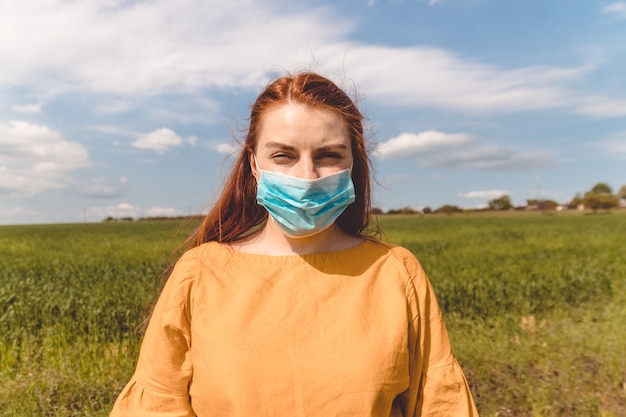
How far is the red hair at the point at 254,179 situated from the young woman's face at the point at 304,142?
0.15ft

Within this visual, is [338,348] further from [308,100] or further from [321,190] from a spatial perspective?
[308,100]

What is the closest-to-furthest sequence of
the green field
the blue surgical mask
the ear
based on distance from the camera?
the blue surgical mask, the ear, the green field

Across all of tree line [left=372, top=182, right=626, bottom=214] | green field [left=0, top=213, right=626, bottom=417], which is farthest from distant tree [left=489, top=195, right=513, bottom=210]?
green field [left=0, top=213, right=626, bottom=417]

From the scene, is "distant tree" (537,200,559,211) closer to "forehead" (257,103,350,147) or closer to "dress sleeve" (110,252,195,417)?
"forehead" (257,103,350,147)

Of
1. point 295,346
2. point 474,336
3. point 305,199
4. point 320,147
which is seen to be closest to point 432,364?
point 295,346

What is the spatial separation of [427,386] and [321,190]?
722 millimetres

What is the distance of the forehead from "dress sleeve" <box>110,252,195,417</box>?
57 cm

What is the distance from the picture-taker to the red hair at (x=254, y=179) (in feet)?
5.49

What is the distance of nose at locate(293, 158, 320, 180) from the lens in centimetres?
164

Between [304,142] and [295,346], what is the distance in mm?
640

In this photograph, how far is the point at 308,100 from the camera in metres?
1.62

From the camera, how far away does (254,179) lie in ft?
6.57

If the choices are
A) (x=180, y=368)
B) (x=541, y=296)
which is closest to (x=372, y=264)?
(x=180, y=368)

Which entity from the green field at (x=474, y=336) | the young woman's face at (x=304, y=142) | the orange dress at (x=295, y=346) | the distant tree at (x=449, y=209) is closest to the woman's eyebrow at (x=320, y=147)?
the young woman's face at (x=304, y=142)
